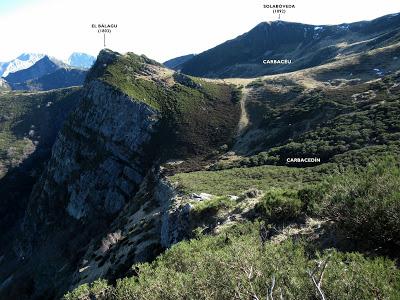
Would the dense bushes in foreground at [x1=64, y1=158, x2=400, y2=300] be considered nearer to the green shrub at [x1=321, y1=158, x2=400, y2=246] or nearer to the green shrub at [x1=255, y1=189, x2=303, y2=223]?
the green shrub at [x1=321, y1=158, x2=400, y2=246]

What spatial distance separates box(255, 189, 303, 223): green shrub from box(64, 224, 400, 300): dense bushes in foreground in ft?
30.9

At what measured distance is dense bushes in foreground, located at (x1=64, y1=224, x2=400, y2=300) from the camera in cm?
1627

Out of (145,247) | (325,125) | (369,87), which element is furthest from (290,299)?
(369,87)

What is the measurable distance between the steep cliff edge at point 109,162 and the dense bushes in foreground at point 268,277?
4680cm

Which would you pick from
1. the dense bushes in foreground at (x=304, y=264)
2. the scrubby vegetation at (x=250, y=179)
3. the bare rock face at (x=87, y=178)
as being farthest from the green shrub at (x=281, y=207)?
the bare rock face at (x=87, y=178)

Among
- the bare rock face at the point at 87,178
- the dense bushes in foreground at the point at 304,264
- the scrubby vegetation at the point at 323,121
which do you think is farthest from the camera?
the bare rock face at the point at 87,178

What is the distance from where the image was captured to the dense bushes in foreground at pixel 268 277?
16.3m

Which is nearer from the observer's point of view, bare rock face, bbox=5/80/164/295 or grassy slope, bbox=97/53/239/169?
bare rock face, bbox=5/80/164/295

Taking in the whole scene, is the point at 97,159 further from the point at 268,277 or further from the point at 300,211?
the point at 268,277

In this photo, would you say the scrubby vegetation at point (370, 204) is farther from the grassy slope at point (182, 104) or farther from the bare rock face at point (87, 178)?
the grassy slope at point (182, 104)

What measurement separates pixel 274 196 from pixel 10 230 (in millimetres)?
123187

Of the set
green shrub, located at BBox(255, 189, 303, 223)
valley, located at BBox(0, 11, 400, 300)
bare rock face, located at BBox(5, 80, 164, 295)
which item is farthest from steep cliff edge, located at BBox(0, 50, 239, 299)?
green shrub, located at BBox(255, 189, 303, 223)

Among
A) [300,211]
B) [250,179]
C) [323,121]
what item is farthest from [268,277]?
[323,121]

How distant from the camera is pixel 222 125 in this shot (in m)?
119
